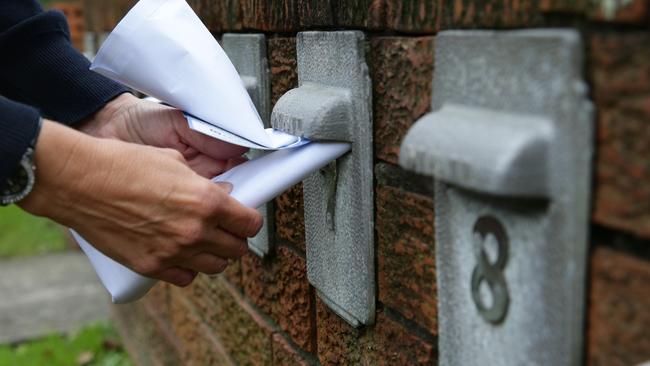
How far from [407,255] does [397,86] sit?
320 mm

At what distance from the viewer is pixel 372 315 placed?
5.20 feet

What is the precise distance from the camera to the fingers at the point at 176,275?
158 centimetres

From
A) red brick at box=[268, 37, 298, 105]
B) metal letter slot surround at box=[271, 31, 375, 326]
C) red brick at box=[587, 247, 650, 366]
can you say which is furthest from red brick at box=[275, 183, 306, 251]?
red brick at box=[587, 247, 650, 366]

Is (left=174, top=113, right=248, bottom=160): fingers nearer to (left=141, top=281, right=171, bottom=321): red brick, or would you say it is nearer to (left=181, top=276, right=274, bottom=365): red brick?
(left=181, top=276, right=274, bottom=365): red brick

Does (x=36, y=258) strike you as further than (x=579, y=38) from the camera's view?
Yes

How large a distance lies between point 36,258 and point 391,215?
6.27 metres

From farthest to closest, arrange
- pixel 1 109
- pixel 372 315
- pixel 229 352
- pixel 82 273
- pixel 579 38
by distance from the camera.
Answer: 1. pixel 82 273
2. pixel 229 352
3. pixel 372 315
4. pixel 1 109
5. pixel 579 38

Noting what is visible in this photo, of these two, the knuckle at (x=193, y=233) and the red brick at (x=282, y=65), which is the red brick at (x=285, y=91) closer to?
the red brick at (x=282, y=65)

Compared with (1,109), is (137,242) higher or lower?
lower

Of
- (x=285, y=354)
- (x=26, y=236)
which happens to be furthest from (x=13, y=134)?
(x=26, y=236)

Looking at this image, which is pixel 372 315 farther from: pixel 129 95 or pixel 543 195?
pixel 129 95

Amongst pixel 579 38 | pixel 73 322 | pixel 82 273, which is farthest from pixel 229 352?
pixel 82 273

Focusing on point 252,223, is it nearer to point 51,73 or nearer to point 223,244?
point 223,244

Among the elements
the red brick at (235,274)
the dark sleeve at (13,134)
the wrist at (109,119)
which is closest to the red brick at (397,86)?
the dark sleeve at (13,134)
